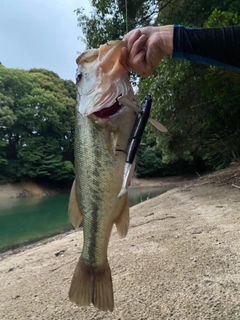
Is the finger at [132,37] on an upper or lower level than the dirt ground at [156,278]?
upper

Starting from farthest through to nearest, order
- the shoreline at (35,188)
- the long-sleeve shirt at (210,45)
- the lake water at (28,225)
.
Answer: the shoreline at (35,188), the lake water at (28,225), the long-sleeve shirt at (210,45)

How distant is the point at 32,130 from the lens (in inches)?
1217

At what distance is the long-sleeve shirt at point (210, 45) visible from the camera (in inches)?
51.9

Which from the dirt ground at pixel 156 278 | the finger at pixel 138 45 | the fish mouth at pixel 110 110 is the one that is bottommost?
the dirt ground at pixel 156 278

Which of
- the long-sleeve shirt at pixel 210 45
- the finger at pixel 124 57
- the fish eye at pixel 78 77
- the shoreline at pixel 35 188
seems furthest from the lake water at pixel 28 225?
the long-sleeve shirt at pixel 210 45

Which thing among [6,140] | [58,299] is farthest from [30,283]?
[6,140]

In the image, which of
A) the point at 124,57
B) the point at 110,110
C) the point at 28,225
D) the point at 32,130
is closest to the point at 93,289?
the point at 110,110

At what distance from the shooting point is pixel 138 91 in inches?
328

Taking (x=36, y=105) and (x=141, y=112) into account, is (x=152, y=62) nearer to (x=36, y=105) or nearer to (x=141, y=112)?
(x=141, y=112)

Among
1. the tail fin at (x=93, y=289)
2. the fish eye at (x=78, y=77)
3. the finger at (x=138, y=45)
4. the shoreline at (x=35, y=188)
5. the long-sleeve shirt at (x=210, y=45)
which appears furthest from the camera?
the shoreline at (x=35, y=188)

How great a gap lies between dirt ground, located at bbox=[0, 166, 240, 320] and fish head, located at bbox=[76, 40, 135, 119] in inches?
77.3

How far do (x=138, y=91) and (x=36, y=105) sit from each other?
80.5 ft

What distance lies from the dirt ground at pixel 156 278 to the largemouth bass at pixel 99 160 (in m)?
1.27

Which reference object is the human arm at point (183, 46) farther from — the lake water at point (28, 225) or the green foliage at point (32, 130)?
the green foliage at point (32, 130)
